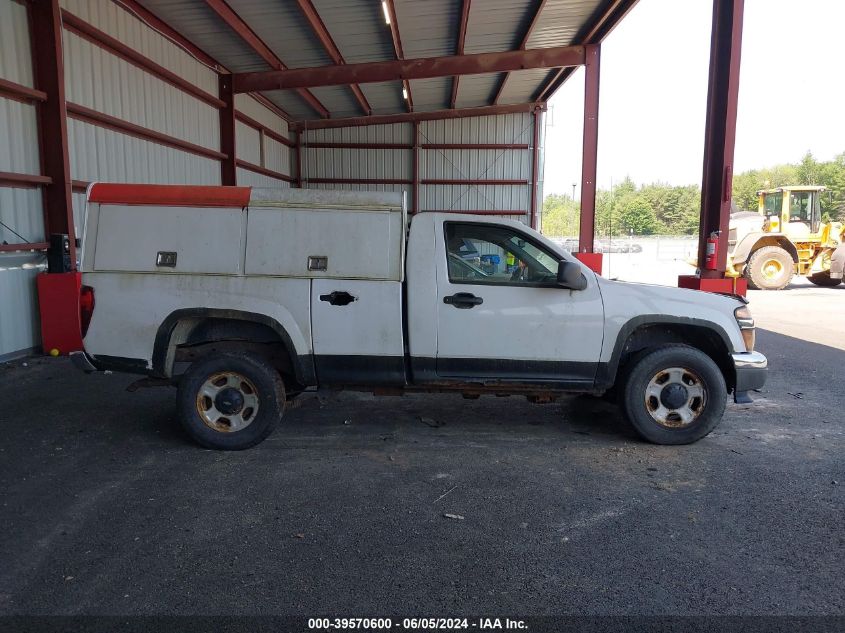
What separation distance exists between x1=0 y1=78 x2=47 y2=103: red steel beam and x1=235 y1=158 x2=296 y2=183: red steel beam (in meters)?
7.88

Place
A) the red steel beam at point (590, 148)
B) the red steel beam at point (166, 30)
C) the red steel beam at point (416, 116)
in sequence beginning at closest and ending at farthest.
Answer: the red steel beam at point (166, 30) < the red steel beam at point (590, 148) < the red steel beam at point (416, 116)

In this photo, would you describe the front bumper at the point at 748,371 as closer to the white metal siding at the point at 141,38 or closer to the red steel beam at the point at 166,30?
the white metal siding at the point at 141,38

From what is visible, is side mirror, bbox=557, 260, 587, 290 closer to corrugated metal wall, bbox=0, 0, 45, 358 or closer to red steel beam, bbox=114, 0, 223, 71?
corrugated metal wall, bbox=0, 0, 45, 358

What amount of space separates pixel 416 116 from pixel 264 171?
258 inches

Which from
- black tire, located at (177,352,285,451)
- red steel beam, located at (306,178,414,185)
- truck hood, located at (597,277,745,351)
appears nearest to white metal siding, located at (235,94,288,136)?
red steel beam, located at (306,178,414,185)

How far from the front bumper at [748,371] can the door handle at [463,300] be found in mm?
2130

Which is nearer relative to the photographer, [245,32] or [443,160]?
[245,32]

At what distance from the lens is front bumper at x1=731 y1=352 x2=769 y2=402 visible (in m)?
4.94

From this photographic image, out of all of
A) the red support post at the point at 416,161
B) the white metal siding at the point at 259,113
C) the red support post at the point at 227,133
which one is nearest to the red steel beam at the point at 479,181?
the red support post at the point at 416,161

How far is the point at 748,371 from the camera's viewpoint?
4.94 meters

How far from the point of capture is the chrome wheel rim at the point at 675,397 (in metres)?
4.97

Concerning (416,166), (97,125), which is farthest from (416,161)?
(97,125)

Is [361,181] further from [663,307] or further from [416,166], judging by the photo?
[663,307]

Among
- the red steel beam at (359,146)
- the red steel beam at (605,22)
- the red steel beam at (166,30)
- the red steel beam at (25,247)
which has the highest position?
the red steel beam at (605,22)
